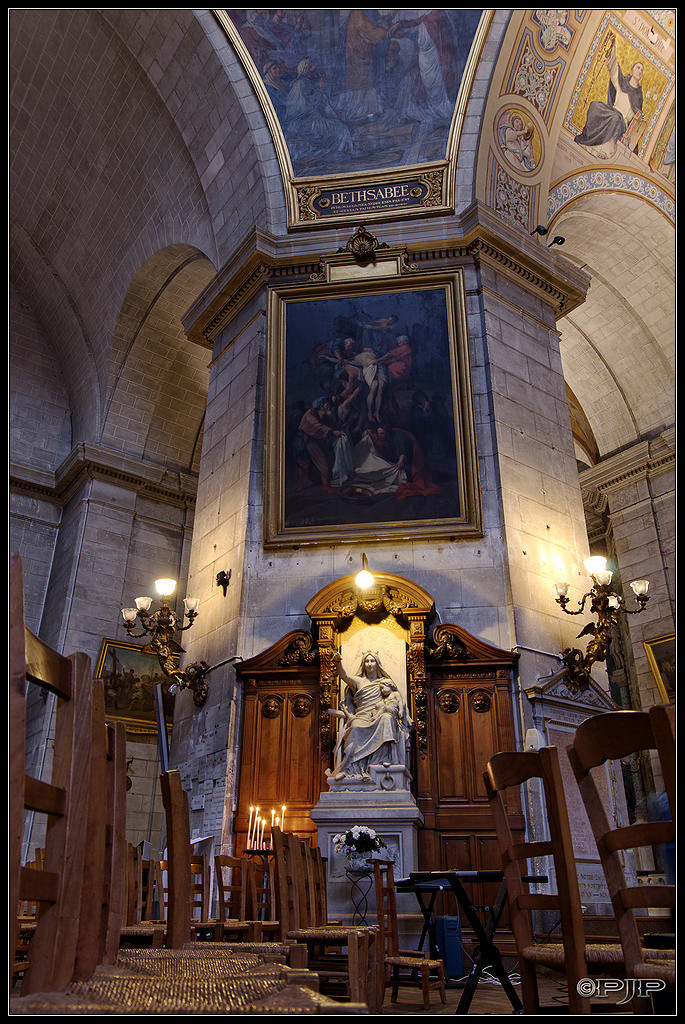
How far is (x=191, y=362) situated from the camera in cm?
1639

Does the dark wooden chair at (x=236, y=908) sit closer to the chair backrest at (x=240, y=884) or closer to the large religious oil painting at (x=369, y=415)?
the chair backrest at (x=240, y=884)

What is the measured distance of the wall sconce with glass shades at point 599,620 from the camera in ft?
27.7

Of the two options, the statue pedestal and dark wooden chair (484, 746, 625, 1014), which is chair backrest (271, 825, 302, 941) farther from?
the statue pedestal

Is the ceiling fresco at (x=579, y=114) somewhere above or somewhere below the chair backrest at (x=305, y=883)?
above

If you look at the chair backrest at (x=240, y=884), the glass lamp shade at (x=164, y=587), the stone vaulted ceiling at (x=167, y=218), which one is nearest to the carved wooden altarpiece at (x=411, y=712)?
the glass lamp shade at (x=164, y=587)

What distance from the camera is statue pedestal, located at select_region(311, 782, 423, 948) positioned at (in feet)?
23.9

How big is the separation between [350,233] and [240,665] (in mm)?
6146

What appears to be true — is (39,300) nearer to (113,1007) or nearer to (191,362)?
(191,362)

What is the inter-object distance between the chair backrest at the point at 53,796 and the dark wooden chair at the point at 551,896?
1.33 meters

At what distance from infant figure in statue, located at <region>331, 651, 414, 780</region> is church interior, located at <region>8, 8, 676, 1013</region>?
0.03m

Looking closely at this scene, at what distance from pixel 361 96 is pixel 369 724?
9131mm

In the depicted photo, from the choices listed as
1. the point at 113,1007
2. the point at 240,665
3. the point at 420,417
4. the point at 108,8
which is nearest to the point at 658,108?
the point at 420,417

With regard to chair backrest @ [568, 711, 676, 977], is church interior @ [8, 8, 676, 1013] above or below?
above

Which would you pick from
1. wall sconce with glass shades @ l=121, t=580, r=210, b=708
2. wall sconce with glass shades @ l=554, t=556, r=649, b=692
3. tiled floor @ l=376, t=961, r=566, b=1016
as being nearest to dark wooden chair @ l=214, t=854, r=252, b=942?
tiled floor @ l=376, t=961, r=566, b=1016
